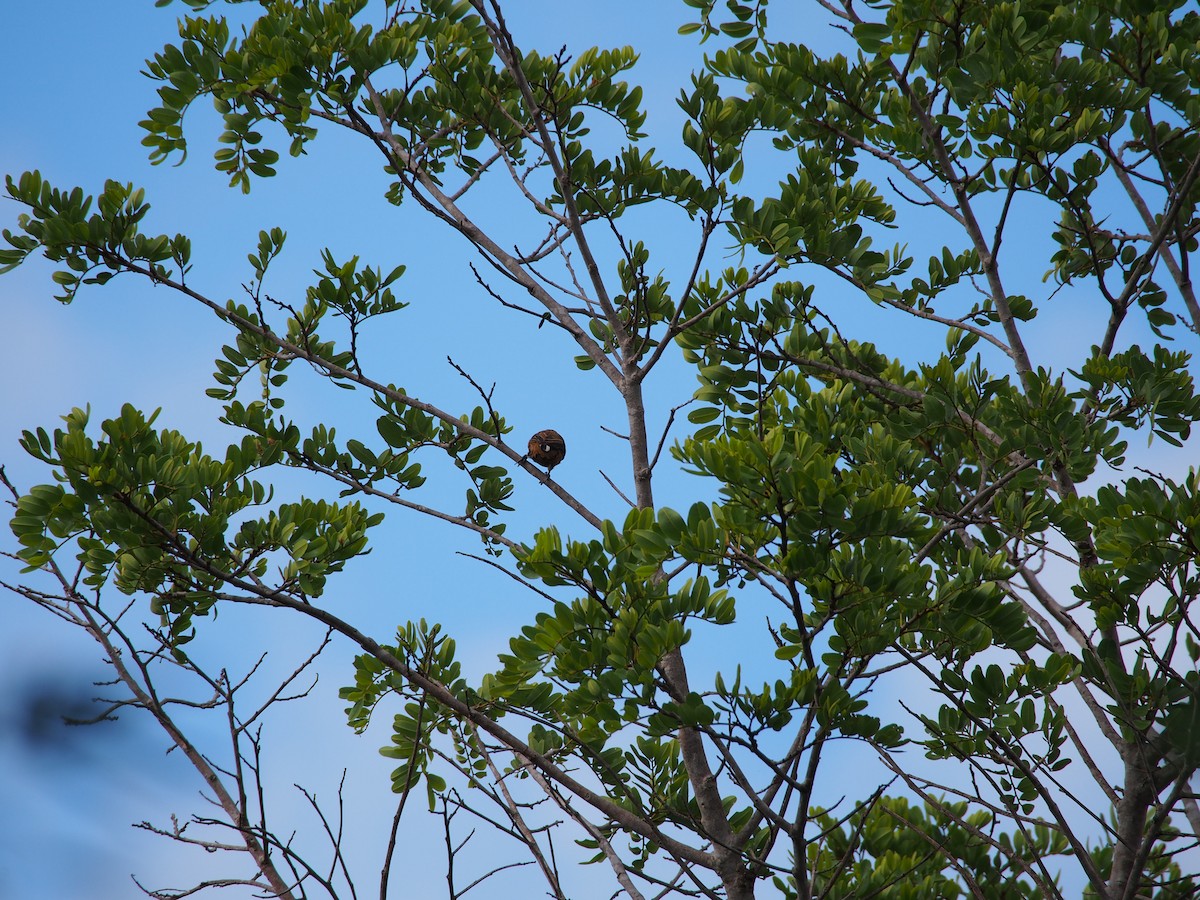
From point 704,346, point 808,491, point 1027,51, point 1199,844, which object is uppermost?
point 1027,51

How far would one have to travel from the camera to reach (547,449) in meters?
4.39

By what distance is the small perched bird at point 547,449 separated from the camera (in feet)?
14.4

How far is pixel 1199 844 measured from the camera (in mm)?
3465

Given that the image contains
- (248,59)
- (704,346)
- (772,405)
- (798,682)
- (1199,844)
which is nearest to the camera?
(798,682)

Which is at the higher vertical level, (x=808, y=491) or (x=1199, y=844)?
(x=808, y=491)

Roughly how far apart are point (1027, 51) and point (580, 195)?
195 cm

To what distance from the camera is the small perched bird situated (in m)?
4.40

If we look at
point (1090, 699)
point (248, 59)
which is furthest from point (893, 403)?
point (248, 59)

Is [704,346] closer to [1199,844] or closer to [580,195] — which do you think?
[580,195]

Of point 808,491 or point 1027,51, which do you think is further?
point 1027,51

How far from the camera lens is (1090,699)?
166 inches

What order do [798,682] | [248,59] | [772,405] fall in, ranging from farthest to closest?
[772,405]
[248,59]
[798,682]

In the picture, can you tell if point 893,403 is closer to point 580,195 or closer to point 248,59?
point 580,195

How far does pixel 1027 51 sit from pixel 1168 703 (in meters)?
2.65
